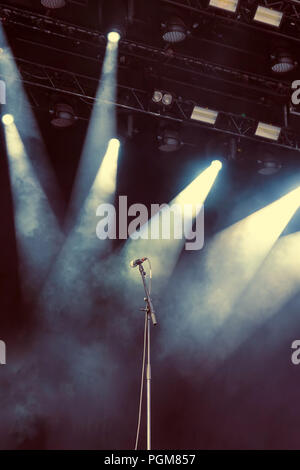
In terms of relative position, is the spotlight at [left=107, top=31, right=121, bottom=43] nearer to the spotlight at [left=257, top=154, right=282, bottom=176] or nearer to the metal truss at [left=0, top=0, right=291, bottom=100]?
the metal truss at [left=0, top=0, right=291, bottom=100]

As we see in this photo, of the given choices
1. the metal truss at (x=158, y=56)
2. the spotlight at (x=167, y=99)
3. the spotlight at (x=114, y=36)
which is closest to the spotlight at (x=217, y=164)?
the metal truss at (x=158, y=56)

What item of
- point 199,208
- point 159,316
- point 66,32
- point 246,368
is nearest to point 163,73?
point 66,32

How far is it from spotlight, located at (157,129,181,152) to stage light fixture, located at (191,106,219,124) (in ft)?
0.97

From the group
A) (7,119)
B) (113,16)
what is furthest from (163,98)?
(7,119)

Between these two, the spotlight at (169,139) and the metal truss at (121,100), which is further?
the spotlight at (169,139)

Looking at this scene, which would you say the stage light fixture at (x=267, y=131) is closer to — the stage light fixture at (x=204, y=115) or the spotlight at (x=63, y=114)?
the stage light fixture at (x=204, y=115)

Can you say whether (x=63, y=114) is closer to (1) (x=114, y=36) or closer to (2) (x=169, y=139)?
(1) (x=114, y=36)

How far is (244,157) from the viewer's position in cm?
630

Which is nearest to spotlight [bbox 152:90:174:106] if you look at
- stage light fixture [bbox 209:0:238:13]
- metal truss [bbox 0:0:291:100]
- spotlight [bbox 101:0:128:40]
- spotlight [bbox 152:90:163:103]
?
spotlight [bbox 152:90:163:103]

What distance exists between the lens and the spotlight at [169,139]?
5.79 m

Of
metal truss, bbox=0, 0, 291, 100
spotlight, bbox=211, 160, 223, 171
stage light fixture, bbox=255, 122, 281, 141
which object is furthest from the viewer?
spotlight, bbox=211, 160, 223, 171

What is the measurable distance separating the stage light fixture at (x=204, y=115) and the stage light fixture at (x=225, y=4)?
1.22m

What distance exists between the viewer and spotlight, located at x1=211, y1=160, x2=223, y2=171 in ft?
21.3

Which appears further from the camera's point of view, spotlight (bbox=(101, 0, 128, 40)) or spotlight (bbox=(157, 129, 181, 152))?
spotlight (bbox=(157, 129, 181, 152))
